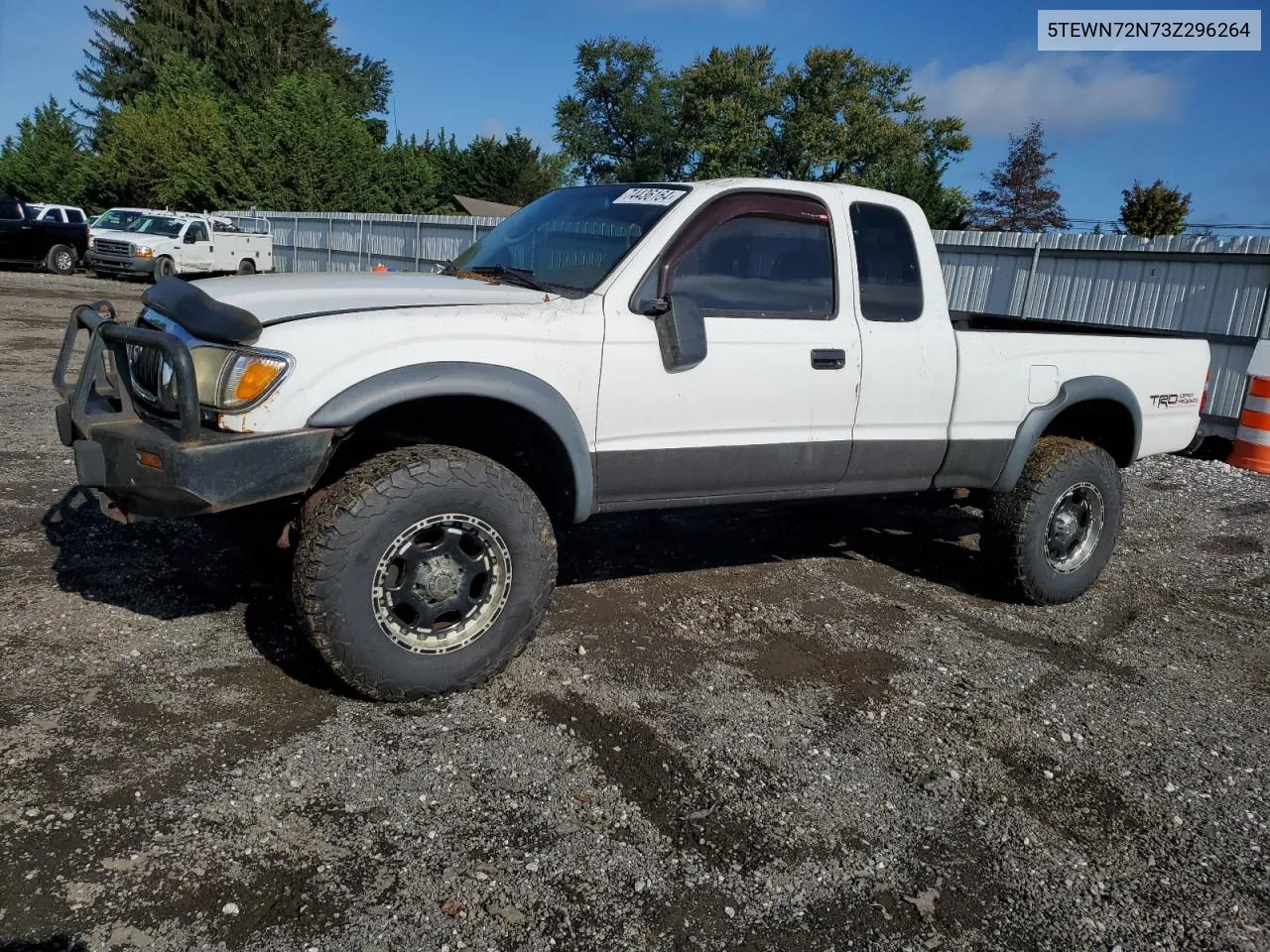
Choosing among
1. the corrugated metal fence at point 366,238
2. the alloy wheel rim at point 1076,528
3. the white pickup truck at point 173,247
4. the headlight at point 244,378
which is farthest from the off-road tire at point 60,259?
the alloy wheel rim at point 1076,528

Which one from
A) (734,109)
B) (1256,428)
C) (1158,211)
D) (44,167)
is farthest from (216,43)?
(1256,428)

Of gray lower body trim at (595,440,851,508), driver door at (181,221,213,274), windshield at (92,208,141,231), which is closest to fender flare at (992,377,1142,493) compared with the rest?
gray lower body trim at (595,440,851,508)

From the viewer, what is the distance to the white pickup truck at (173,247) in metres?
23.7

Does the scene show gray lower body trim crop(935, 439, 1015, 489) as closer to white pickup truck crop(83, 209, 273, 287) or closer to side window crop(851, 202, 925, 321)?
side window crop(851, 202, 925, 321)

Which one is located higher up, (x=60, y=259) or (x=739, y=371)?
(x=739, y=371)

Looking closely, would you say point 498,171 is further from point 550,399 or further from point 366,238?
point 550,399

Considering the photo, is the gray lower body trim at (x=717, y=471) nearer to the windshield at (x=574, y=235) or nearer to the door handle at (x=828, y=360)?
the door handle at (x=828, y=360)

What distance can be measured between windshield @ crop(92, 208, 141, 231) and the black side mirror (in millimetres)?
25125

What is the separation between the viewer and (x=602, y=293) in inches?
151

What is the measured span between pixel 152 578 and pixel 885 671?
Result: 3.34 metres

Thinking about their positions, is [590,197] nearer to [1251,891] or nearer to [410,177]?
[1251,891]

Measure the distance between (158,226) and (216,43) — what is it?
37.4 metres

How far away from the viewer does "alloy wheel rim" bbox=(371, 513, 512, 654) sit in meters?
3.47

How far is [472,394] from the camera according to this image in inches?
136
